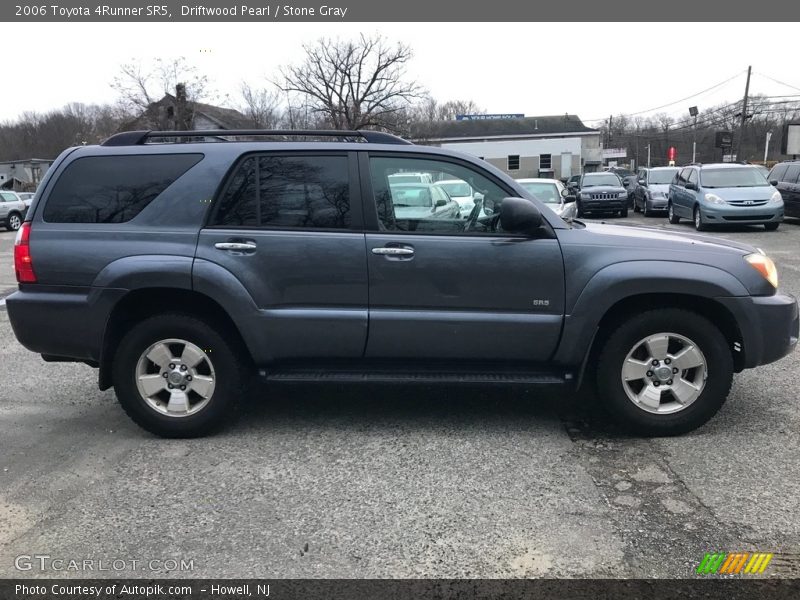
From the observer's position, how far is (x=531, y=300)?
410cm

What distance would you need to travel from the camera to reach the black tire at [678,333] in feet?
13.4

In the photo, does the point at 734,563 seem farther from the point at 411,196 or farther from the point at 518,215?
the point at 411,196

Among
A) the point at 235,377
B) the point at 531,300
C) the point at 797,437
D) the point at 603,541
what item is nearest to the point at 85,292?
the point at 235,377

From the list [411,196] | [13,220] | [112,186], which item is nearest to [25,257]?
[112,186]

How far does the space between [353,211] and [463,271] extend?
2.63ft

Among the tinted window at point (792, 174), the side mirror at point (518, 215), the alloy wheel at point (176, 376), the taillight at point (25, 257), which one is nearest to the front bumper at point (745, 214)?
the tinted window at point (792, 174)

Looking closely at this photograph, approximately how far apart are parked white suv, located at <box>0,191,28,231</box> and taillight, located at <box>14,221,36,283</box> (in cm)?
2504

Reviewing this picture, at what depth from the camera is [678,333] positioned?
4090 mm

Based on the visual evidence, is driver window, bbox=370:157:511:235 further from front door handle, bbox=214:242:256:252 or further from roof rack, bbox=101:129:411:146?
front door handle, bbox=214:242:256:252

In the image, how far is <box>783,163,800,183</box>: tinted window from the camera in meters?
17.5

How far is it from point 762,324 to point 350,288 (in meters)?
2.57

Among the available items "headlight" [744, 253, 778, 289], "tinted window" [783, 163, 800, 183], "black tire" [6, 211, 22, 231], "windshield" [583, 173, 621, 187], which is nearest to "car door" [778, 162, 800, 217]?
"tinted window" [783, 163, 800, 183]

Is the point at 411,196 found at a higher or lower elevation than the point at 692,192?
higher

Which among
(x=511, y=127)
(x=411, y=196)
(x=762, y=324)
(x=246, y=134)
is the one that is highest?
(x=511, y=127)
